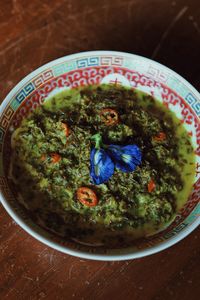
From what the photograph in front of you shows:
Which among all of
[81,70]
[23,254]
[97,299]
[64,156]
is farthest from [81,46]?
[97,299]

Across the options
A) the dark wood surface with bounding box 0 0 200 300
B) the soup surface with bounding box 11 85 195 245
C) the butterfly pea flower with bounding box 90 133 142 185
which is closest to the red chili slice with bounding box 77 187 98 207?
the soup surface with bounding box 11 85 195 245

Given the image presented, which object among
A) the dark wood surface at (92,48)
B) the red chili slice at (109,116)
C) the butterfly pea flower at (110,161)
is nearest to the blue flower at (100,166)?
the butterfly pea flower at (110,161)

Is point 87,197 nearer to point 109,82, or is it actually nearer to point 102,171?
point 102,171

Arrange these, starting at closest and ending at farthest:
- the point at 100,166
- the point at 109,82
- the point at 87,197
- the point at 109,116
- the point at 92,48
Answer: the point at 100,166, the point at 87,197, the point at 109,116, the point at 109,82, the point at 92,48

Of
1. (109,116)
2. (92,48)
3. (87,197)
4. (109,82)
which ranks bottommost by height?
(87,197)

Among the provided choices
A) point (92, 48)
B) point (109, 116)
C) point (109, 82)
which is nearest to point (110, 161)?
point (109, 116)

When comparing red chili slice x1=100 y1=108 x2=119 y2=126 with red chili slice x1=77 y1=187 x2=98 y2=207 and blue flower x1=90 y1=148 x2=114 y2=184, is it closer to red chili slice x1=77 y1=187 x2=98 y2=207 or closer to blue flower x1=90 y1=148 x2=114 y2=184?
blue flower x1=90 y1=148 x2=114 y2=184
